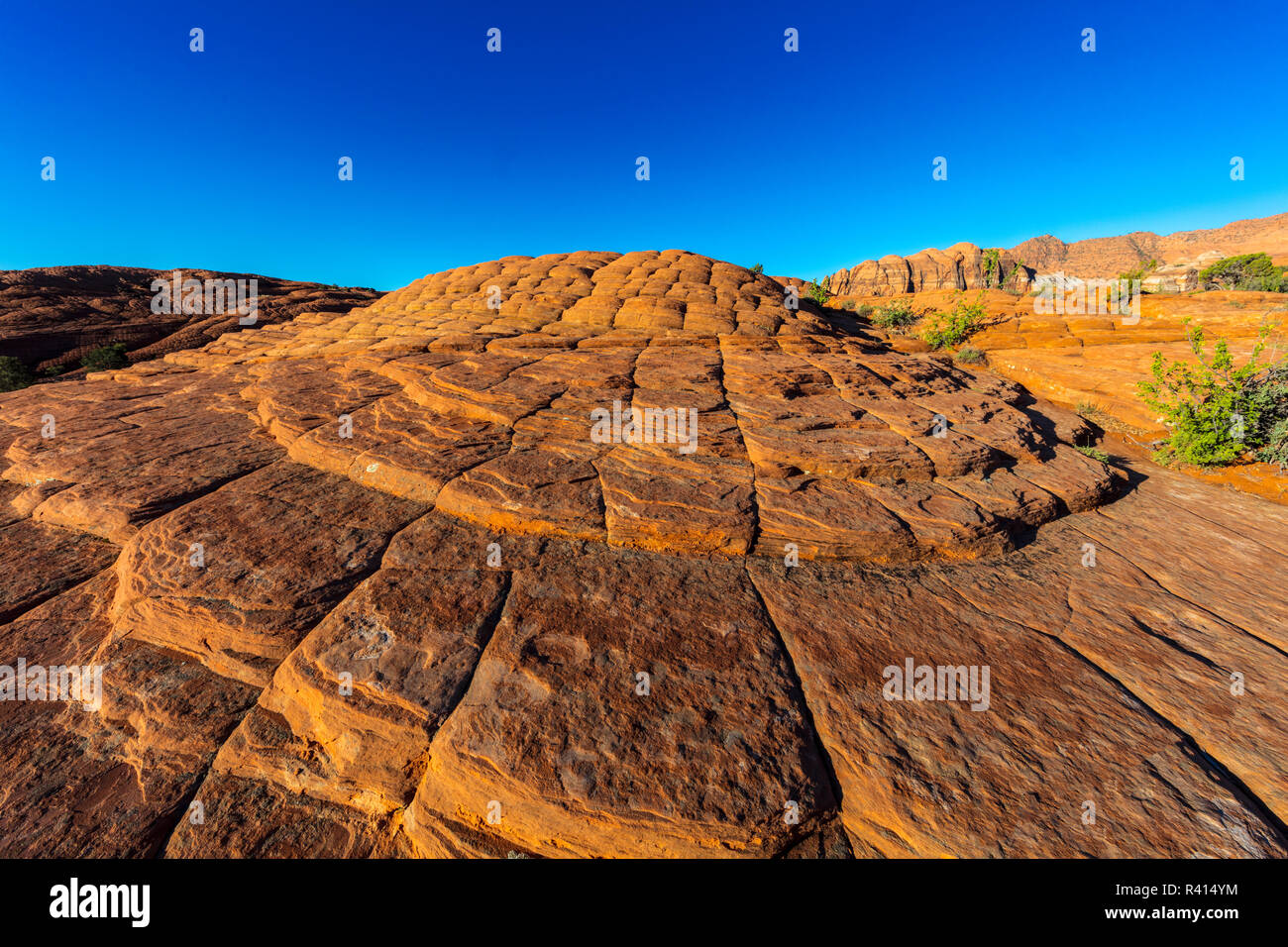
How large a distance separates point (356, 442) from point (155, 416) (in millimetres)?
5454

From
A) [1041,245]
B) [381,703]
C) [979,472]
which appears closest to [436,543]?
[381,703]

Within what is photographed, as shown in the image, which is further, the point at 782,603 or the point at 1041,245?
the point at 1041,245

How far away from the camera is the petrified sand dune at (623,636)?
10.5 feet

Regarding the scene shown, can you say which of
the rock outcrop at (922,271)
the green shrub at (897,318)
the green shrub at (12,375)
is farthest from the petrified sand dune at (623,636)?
the rock outcrop at (922,271)

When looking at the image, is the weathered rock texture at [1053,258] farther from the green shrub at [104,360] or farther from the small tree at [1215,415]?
the green shrub at [104,360]

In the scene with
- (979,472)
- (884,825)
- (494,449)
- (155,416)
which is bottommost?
(884,825)

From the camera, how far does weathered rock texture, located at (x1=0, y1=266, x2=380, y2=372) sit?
89.1 feet

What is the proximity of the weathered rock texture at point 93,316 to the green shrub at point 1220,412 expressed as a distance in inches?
1604

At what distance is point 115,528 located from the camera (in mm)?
5680

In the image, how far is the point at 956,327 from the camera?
73.0ft

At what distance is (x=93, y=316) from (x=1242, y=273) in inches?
3671

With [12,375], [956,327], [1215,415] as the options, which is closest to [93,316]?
[12,375]

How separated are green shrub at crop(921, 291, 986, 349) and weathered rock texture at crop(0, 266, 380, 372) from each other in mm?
37439
